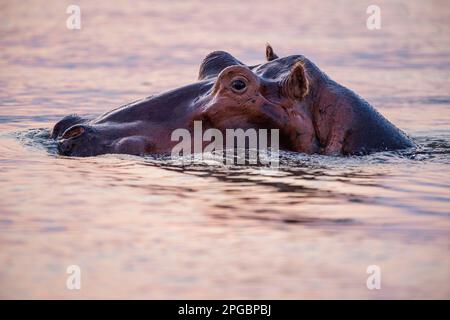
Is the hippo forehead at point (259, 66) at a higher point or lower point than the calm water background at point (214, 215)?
higher

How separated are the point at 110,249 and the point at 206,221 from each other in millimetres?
829

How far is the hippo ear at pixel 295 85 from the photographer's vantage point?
8531 millimetres

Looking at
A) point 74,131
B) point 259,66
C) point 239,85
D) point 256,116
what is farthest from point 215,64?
point 74,131

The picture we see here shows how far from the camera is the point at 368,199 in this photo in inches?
294

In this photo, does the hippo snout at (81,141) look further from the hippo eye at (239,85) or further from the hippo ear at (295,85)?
the hippo ear at (295,85)

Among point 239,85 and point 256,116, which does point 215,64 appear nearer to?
point 239,85

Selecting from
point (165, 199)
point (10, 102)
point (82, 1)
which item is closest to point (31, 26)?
point (82, 1)

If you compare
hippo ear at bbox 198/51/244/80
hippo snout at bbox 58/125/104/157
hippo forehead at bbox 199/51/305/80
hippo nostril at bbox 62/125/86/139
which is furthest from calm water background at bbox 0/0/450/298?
hippo ear at bbox 198/51/244/80

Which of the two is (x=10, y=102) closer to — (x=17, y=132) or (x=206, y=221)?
(x=17, y=132)

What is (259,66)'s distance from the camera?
30.2 ft

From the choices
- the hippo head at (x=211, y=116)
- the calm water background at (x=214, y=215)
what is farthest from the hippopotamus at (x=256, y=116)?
the calm water background at (x=214, y=215)

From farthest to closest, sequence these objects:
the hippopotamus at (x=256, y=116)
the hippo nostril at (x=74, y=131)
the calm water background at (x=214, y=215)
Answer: the hippopotamus at (x=256, y=116) < the hippo nostril at (x=74, y=131) < the calm water background at (x=214, y=215)

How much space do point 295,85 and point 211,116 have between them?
2.32 feet

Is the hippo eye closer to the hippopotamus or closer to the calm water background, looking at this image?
the hippopotamus
